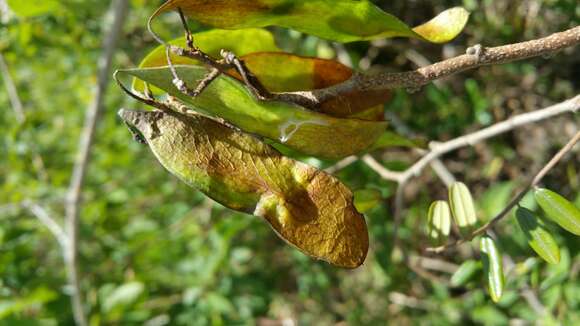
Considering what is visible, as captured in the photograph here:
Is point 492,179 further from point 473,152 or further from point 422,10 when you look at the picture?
point 422,10

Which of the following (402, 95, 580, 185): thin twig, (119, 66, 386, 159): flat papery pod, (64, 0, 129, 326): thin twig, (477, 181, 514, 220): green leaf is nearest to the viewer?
(119, 66, 386, 159): flat papery pod

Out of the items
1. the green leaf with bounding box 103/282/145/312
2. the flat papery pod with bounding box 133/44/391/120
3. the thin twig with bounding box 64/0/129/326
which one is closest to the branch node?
the flat papery pod with bounding box 133/44/391/120

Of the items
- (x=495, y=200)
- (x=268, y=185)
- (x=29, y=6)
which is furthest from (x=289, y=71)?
(x=495, y=200)

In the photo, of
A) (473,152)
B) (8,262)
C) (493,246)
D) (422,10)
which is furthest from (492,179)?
(8,262)

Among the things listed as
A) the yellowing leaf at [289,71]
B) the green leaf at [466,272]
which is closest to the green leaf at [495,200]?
the green leaf at [466,272]

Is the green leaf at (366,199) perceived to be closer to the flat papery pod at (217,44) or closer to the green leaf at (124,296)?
the flat papery pod at (217,44)

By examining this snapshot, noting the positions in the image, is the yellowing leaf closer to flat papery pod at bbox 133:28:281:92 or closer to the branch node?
flat papery pod at bbox 133:28:281:92
